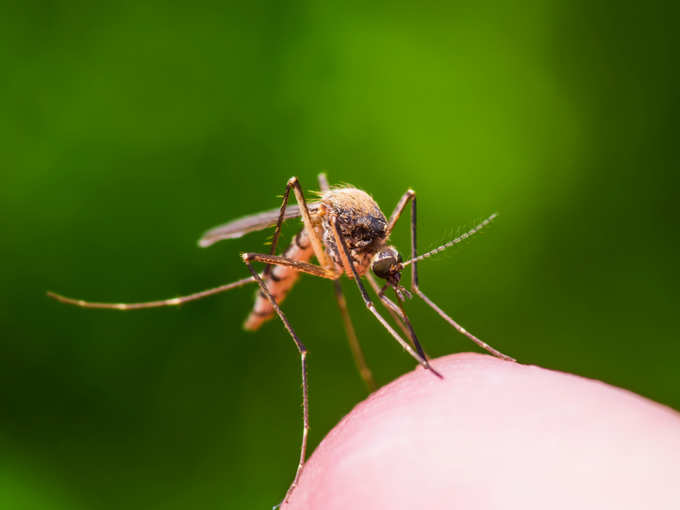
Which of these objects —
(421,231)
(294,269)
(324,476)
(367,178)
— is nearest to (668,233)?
(421,231)

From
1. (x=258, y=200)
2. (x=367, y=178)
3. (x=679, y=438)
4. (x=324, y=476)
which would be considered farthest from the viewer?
(x=367, y=178)

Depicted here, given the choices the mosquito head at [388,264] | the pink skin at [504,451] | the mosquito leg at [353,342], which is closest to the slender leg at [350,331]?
the mosquito leg at [353,342]

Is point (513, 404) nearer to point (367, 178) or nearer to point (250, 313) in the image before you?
point (250, 313)

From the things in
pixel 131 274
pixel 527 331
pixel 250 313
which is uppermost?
pixel 131 274

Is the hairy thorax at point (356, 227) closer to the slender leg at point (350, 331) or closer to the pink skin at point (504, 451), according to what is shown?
the slender leg at point (350, 331)

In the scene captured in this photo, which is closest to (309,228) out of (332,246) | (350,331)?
(332,246)

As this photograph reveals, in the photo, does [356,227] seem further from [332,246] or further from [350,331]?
[350,331]

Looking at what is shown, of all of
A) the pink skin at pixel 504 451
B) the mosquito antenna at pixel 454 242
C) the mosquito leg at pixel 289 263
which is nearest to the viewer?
the pink skin at pixel 504 451
